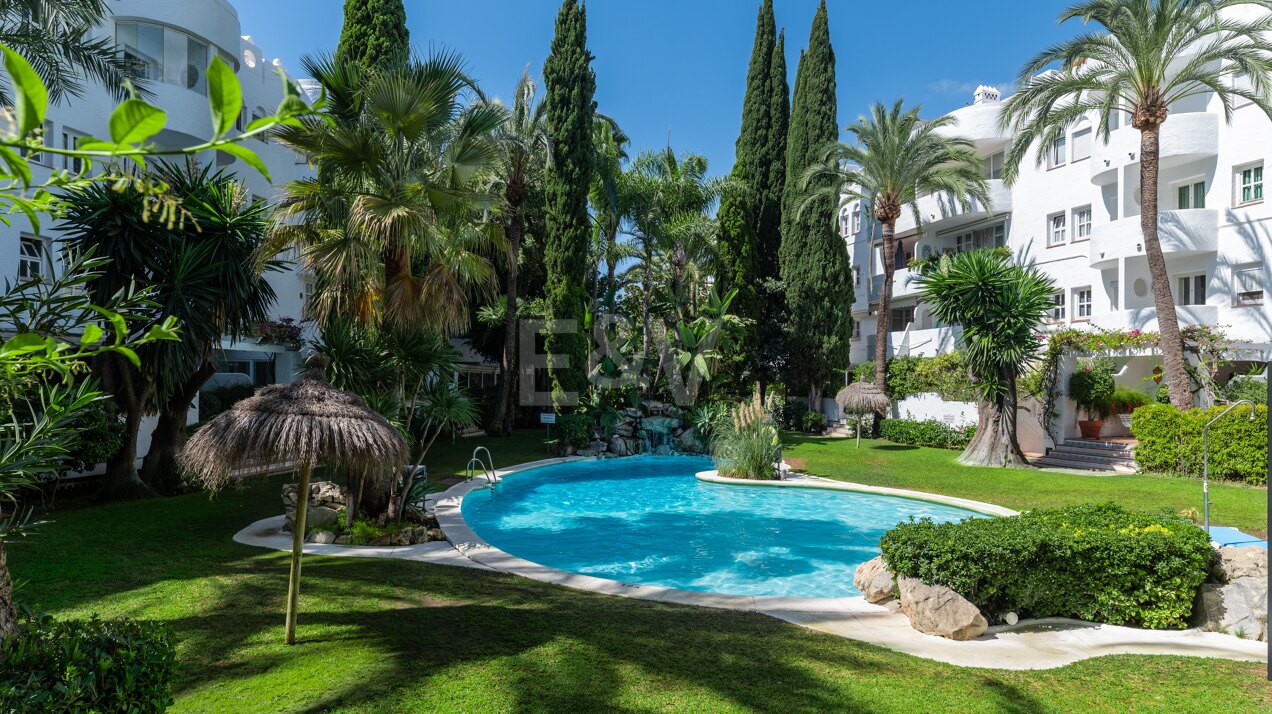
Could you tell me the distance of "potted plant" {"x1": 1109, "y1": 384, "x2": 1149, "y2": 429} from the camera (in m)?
22.9

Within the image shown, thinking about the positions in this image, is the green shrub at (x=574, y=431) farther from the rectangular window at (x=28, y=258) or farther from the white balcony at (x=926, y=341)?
the white balcony at (x=926, y=341)

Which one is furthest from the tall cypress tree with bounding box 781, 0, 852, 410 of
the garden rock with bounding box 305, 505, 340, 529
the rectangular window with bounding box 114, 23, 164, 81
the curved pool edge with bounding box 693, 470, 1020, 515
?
the garden rock with bounding box 305, 505, 340, 529

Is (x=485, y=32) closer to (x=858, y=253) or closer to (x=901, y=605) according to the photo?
(x=901, y=605)

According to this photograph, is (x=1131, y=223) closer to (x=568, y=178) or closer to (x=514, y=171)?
(x=568, y=178)

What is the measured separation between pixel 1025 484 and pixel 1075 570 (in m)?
10.8

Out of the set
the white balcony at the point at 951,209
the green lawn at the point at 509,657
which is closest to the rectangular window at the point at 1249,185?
the white balcony at the point at 951,209

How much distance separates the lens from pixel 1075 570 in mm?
7797

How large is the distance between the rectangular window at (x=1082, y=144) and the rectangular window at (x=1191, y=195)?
11.3ft

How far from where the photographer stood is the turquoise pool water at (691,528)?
11.2 metres

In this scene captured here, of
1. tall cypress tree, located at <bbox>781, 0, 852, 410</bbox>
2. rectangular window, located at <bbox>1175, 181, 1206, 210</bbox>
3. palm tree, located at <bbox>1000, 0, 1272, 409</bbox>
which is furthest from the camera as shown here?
tall cypress tree, located at <bbox>781, 0, 852, 410</bbox>

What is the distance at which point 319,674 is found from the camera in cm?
561

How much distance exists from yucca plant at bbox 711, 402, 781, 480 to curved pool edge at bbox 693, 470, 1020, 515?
415 mm

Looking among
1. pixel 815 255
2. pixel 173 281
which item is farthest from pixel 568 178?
pixel 173 281

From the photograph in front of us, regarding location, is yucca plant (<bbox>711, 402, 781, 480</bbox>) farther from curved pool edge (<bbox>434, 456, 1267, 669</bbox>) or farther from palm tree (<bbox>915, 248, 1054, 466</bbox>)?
curved pool edge (<bbox>434, 456, 1267, 669</bbox>)
